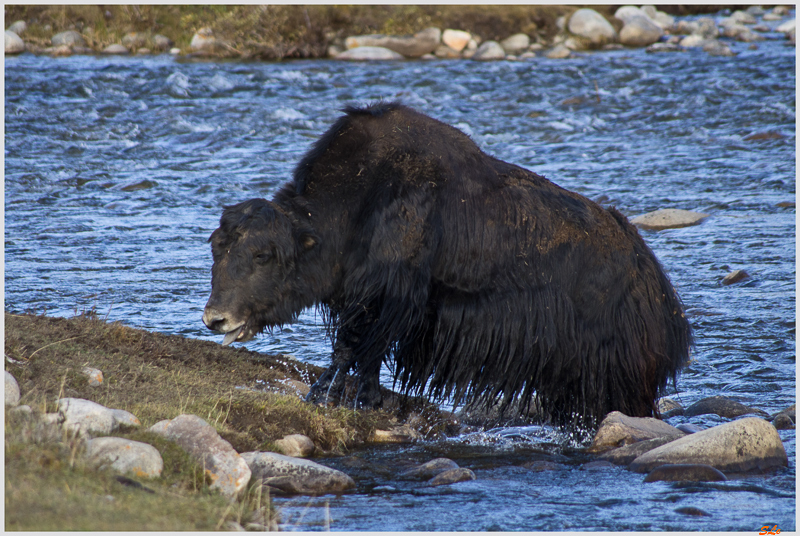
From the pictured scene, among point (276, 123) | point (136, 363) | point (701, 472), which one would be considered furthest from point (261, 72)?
point (701, 472)

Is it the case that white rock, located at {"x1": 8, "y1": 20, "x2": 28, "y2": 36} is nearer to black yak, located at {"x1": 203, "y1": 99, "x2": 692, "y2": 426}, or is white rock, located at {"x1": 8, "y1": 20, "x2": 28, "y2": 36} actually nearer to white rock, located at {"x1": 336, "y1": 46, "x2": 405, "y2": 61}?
white rock, located at {"x1": 336, "y1": 46, "x2": 405, "y2": 61}

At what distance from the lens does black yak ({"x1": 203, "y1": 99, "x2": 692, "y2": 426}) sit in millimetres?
5035

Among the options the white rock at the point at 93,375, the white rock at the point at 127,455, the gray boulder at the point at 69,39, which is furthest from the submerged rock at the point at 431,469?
the gray boulder at the point at 69,39

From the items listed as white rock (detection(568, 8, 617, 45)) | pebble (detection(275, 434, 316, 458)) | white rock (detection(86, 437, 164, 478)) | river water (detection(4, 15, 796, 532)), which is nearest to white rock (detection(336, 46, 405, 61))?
river water (detection(4, 15, 796, 532))

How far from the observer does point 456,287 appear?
5262 millimetres

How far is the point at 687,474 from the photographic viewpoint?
4418 millimetres

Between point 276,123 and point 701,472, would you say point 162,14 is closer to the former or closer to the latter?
point 276,123

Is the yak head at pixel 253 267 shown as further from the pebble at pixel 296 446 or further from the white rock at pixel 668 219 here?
the white rock at pixel 668 219

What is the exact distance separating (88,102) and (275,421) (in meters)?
13.1

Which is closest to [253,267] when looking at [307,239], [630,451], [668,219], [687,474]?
[307,239]

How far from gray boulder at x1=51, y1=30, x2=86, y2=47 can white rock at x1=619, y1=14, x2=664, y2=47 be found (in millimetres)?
13026

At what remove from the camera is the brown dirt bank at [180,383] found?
A: 4.68m

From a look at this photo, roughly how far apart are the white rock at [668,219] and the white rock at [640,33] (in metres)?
12.5

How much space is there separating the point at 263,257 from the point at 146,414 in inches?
41.1
